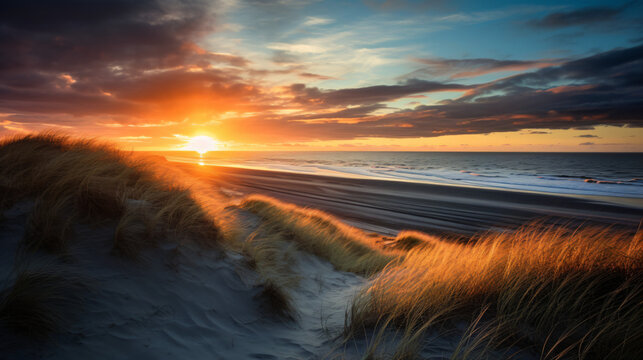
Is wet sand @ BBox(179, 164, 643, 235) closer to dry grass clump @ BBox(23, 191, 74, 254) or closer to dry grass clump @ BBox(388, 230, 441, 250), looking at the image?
dry grass clump @ BBox(388, 230, 441, 250)

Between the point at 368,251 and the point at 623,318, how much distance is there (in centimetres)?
708

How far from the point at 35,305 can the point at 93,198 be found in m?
1.90

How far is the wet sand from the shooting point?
1736 cm

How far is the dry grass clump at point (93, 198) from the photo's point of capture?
354 cm

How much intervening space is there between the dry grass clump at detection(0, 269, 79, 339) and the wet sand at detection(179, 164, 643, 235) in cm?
1388

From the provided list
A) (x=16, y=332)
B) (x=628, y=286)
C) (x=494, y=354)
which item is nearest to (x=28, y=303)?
(x=16, y=332)

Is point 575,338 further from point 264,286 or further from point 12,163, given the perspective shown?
point 12,163

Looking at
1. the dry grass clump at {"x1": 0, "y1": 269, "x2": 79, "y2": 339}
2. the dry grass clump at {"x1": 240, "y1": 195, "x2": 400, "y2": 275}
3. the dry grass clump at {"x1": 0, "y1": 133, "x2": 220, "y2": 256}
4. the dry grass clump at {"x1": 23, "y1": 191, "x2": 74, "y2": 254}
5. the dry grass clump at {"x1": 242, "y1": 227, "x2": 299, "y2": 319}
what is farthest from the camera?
the dry grass clump at {"x1": 240, "y1": 195, "x2": 400, "y2": 275}

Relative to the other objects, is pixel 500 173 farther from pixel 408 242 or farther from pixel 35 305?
pixel 35 305

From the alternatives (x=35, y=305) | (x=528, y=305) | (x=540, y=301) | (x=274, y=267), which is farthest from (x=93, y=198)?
(x=540, y=301)

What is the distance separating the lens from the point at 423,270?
15.7 ft

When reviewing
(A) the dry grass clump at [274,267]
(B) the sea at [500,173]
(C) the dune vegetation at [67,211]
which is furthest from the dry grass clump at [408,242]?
(B) the sea at [500,173]

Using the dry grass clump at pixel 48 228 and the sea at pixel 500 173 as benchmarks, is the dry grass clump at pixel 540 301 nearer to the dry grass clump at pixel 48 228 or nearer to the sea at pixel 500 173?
the dry grass clump at pixel 48 228

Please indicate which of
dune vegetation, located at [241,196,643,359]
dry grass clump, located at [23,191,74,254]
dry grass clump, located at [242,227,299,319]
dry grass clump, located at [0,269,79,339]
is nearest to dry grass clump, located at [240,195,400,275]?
dry grass clump, located at [242,227,299,319]
